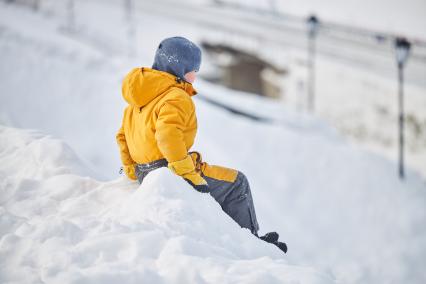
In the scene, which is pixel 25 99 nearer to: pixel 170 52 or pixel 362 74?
pixel 170 52

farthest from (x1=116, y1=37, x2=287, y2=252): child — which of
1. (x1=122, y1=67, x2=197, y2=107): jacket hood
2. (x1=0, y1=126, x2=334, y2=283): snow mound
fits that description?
(x1=0, y1=126, x2=334, y2=283): snow mound

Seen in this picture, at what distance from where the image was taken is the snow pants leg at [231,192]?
11.7 feet

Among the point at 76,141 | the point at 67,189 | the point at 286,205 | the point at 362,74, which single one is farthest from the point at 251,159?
the point at 362,74

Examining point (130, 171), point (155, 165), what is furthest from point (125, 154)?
point (155, 165)

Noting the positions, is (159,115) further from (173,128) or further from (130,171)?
(130,171)

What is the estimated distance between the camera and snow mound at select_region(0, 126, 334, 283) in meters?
2.47

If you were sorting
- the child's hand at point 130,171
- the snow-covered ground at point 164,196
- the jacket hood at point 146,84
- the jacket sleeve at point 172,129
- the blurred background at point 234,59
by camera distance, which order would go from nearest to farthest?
the snow-covered ground at point 164,196
the jacket sleeve at point 172,129
the jacket hood at point 146,84
the child's hand at point 130,171
the blurred background at point 234,59

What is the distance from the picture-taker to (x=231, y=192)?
144 inches

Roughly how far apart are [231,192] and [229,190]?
3 centimetres

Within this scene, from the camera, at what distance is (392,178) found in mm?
12109

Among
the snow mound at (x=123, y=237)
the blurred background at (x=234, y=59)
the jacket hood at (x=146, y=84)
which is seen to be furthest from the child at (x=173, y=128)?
the blurred background at (x=234, y=59)

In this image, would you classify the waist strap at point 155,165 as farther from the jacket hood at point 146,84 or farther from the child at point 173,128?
the jacket hood at point 146,84

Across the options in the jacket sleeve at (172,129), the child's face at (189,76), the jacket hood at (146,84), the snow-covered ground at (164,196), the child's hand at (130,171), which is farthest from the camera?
the child's hand at (130,171)

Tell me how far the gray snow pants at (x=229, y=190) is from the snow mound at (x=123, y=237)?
22 cm
